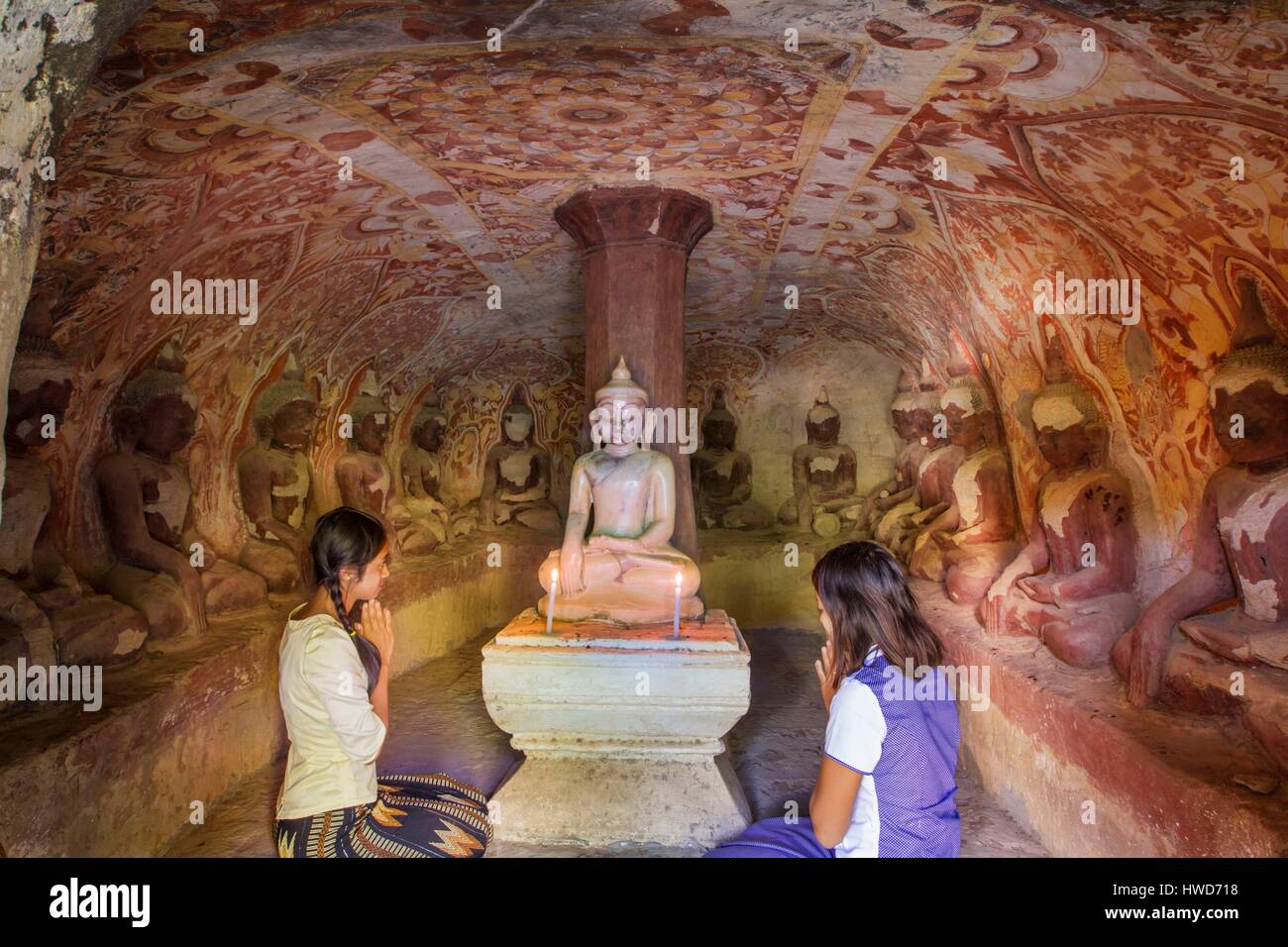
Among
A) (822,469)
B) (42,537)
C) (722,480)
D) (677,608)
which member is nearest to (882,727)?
(677,608)

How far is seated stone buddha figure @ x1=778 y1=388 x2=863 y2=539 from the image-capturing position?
32.3 feet

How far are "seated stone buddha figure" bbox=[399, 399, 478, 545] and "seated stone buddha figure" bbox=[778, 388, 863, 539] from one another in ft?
13.1

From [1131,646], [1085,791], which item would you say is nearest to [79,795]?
[1085,791]

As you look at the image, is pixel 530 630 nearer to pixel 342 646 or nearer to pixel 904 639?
pixel 342 646

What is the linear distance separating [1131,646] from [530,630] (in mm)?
2870

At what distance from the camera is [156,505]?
509cm

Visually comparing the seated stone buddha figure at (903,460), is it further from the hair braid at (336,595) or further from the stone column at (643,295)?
the hair braid at (336,595)

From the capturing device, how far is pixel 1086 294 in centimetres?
448

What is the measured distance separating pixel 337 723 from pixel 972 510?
5.26 meters

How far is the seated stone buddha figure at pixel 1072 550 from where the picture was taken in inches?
178

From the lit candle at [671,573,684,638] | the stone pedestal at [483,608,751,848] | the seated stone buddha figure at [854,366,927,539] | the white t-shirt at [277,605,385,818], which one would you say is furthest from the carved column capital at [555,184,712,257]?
the seated stone buddha figure at [854,366,927,539]

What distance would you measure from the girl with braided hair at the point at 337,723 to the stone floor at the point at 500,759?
1053mm

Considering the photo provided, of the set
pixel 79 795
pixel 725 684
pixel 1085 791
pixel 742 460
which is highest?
pixel 742 460

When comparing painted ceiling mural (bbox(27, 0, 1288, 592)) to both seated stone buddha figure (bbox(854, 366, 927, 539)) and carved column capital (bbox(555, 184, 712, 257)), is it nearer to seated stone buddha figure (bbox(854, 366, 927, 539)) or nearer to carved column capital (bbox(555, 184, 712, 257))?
carved column capital (bbox(555, 184, 712, 257))
